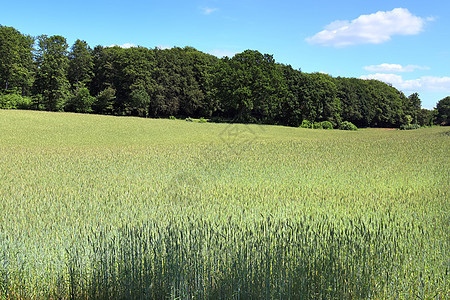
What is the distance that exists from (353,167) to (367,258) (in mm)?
7778

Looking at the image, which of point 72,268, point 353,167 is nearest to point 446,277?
point 72,268

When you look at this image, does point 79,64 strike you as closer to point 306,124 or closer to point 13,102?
point 13,102

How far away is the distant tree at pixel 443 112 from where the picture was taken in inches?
3868

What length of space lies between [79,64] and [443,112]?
103m

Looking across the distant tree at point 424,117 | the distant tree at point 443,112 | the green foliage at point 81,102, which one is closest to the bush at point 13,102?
the green foliage at point 81,102

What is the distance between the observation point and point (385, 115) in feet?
262

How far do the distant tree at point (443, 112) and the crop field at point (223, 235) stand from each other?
353 feet

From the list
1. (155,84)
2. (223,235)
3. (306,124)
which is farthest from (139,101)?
(223,235)

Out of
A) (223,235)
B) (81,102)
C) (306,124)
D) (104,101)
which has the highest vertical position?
(104,101)

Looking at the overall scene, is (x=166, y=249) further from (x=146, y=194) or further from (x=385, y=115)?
(x=385, y=115)

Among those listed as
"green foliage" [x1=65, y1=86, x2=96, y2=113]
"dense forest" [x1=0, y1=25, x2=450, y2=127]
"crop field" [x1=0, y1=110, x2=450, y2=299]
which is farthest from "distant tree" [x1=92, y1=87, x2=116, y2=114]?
"crop field" [x1=0, y1=110, x2=450, y2=299]

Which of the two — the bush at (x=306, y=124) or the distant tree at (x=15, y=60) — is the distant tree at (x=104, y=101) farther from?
the bush at (x=306, y=124)

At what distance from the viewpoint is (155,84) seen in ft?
186

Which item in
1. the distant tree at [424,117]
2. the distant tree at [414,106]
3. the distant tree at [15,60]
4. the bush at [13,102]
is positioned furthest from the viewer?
the distant tree at [424,117]
